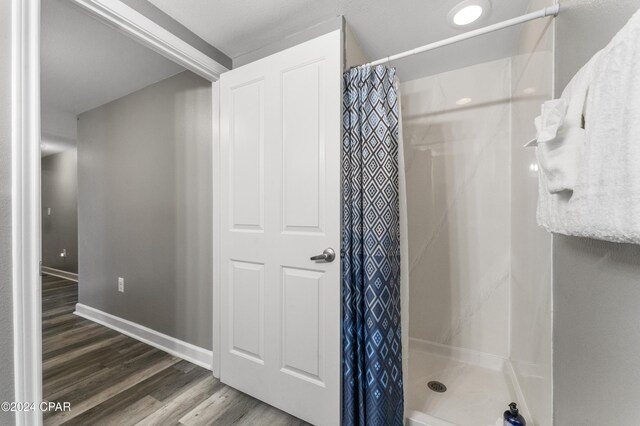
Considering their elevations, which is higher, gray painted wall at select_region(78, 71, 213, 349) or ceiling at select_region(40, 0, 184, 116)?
ceiling at select_region(40, 0, 184, 116)

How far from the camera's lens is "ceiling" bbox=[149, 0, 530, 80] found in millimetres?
1355

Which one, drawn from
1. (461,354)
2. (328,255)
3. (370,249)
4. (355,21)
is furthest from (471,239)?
(355,21)

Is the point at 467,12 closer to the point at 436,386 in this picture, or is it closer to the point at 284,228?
the point at 284,228

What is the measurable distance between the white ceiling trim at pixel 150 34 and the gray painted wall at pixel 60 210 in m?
4.27

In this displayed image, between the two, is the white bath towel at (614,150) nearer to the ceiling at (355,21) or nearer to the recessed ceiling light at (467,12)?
the recessed ceiling light at (467,12)

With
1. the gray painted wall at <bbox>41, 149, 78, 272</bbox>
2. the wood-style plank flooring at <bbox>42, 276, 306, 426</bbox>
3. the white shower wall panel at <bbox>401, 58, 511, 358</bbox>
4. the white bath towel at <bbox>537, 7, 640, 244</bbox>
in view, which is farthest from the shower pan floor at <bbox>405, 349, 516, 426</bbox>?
the gray painted wall at <bbox>41, 149, 78, 272</bbox>

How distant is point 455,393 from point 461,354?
42 cm

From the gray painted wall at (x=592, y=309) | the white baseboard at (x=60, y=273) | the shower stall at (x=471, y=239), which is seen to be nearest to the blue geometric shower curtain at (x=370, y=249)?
the shower stall at (x=471, y=239)

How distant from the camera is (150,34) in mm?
1357

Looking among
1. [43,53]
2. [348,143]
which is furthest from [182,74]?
[348,143]

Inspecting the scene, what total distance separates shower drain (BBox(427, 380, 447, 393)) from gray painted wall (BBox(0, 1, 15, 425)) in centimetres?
195

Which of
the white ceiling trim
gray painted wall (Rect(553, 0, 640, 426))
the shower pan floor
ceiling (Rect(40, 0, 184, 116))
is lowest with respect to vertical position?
the shower pan floor

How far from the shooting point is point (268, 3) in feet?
4.44

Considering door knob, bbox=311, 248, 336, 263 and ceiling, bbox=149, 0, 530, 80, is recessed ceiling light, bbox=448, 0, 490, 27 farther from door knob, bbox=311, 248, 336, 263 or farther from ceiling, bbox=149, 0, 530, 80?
door knob, bbox=311, 248, 336, 263
